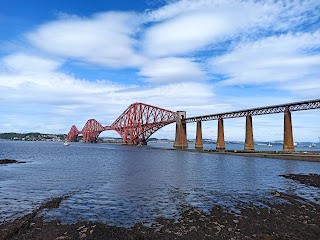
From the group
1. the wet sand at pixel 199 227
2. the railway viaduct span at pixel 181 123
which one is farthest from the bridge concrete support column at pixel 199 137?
the wet sand at pixel 199 227

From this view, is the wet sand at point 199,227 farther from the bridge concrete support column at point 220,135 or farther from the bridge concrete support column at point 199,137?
the bridge concrete support column at point 199,137

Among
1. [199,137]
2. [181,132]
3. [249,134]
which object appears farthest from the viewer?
[181,132]

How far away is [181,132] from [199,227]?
11635 centimetres

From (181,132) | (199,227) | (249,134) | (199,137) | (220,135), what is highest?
(181,132)

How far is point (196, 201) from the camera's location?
19125mm

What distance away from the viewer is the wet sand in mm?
11797

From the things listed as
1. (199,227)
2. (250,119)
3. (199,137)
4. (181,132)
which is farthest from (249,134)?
(199,227)

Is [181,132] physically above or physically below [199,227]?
above

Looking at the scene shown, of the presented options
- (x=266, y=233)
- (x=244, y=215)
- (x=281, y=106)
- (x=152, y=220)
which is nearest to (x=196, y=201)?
(x=244, y=215)

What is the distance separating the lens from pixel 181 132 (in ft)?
424

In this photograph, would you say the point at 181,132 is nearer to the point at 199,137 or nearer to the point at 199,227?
the point at 199,137

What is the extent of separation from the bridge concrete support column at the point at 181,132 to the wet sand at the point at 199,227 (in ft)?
359

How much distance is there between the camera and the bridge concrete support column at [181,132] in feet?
415

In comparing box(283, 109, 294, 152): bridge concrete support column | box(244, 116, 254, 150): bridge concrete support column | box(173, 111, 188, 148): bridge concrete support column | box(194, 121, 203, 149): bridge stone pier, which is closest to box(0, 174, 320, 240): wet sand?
box(283, 109, 294, 152): bridge concrete support column
